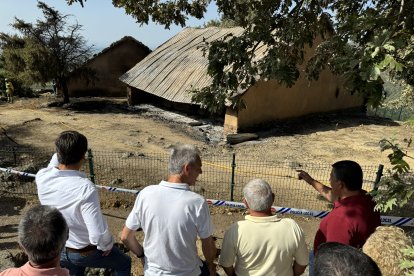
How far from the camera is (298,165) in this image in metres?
13.2

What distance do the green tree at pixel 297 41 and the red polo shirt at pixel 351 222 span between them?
103cm

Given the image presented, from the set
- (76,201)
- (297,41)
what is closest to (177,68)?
(297,41)

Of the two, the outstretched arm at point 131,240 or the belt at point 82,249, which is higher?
the outstretched arm at point 131,240

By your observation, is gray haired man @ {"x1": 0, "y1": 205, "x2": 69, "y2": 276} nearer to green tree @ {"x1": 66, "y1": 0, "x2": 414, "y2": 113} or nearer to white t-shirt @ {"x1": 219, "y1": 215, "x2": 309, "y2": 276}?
white t-shirt @ {"x1": 219, "y1": 215, "x2": 309, "y2": 276}

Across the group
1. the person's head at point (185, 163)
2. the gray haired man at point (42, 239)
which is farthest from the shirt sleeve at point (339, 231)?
the gray haired man at point (42, 239)

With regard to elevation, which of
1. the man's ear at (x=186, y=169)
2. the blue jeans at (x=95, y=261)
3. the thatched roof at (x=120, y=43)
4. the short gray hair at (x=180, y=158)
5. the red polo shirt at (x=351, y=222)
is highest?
the thatched roof at (x=120, y=43)

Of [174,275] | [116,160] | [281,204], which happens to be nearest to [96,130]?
[116,160]

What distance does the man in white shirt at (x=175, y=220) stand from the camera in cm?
291

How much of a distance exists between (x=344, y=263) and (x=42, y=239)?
1.79m

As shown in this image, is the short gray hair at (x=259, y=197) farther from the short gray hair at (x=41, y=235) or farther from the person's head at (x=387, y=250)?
the short gray hair at (x=41, y=235)

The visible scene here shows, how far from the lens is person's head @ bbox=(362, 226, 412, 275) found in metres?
2.46

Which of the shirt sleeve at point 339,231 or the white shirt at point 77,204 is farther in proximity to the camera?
the shirt sleeve at point 339,231

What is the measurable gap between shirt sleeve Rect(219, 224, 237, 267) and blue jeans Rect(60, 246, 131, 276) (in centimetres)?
111

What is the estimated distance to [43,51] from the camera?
71.0ft
